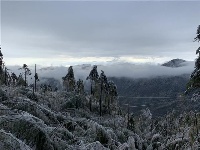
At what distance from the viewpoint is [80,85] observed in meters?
68.6

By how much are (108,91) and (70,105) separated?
46086 mm

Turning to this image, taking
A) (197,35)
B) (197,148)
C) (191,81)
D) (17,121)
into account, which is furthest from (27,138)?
(197,35)

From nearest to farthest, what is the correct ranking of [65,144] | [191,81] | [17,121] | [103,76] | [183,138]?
[17,121] < [65,144] < [183,138] < [191,81] < [103,76]

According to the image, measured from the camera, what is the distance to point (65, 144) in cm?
551

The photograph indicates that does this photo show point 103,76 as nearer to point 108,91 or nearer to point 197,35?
point 108,91

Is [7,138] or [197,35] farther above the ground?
[197,35]

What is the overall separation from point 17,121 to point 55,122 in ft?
6.73

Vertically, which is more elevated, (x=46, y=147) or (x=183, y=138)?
(x=46, y=147)

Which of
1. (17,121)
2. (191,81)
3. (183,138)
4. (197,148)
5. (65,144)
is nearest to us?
(17,121)

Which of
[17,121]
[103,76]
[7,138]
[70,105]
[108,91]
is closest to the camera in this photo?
[7,138]

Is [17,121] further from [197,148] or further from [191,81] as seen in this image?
[191,81]

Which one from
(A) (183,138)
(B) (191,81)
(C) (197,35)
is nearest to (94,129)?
(A) (183,138)

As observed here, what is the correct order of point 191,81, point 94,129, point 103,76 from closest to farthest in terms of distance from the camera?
point 94,129 → point 191,81 → point 103,76

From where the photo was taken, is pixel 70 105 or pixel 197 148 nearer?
pixel 197 148
